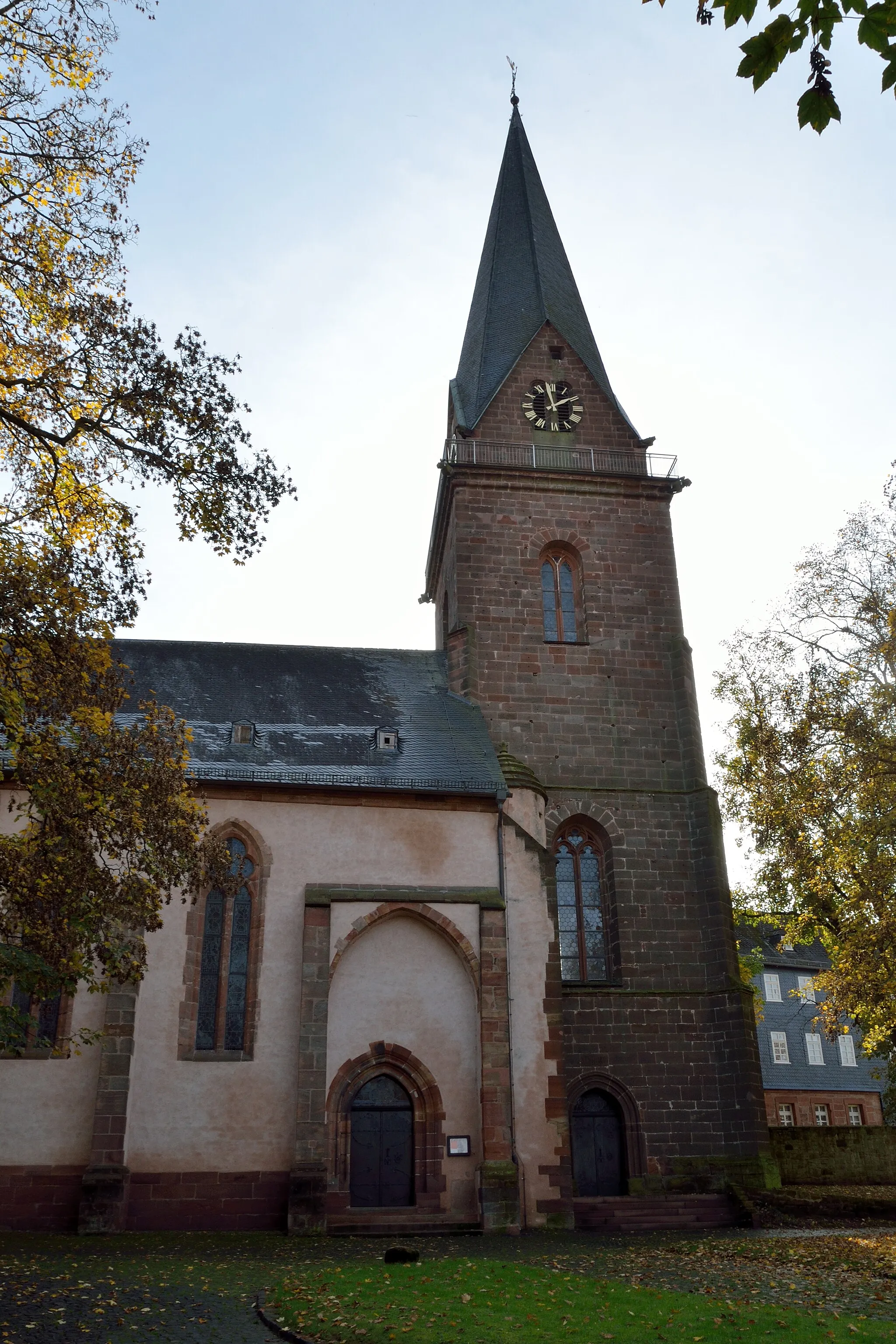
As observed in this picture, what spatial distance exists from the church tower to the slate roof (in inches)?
893

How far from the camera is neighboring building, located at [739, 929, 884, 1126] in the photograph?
43219mm

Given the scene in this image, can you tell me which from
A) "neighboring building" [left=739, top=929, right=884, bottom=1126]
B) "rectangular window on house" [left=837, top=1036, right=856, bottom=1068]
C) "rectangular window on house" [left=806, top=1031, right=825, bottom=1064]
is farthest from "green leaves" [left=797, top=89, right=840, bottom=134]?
"rectangular window on house" [left=837, top=1036, right=856, bottom=1068]

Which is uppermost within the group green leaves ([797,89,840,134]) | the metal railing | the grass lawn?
the metal railing

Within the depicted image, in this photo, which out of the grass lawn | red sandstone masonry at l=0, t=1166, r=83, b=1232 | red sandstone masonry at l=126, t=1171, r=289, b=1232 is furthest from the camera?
red sandstone masonry at l=126, t=1171, r=289, b=1232

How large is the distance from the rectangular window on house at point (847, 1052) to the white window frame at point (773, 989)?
9.32 ft

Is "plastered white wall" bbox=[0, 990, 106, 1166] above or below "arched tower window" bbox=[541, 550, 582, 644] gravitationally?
below

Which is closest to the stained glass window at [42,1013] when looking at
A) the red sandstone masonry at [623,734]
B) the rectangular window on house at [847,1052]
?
the red sandstone masonry at [623,734]

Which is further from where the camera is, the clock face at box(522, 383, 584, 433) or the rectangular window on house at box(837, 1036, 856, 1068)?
the rectangular window on house at box(837, 1036, 856, 1068)

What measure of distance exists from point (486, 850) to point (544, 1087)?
393 cm

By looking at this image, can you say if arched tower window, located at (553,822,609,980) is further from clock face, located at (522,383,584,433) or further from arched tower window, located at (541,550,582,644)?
clock face, located at (522,383,584,433)

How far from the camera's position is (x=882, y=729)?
1659 centimetres

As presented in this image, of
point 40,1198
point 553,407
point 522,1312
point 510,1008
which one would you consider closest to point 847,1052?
point 553,407

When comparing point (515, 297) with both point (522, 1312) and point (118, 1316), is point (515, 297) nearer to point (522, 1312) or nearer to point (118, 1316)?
point (522, 1312)

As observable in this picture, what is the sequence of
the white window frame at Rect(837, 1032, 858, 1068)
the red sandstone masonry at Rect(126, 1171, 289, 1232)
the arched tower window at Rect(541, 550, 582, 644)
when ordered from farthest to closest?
1. the white window frame at Rect(837, 1032, 858, 1068)
2. the arched tower window at Rect(541, 550, 582, 644)
3. the red sandstone masonry at Rect(126, 1171, 289, 1232)
